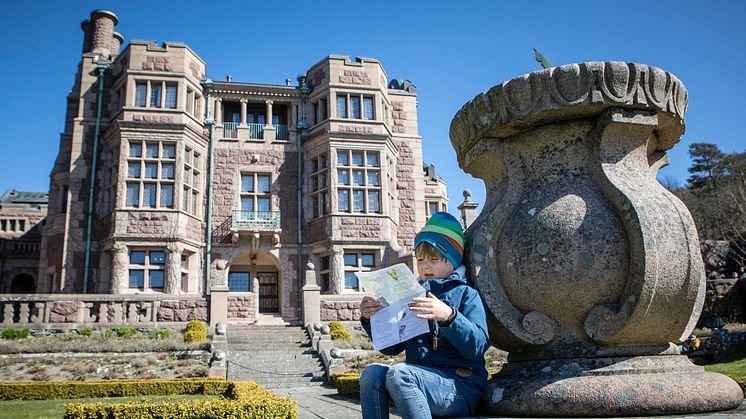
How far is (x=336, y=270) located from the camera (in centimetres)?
2325

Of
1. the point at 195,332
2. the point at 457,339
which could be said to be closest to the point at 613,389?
the point at 457,339

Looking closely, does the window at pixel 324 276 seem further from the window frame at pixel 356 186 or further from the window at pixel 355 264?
the window frame at pixel 356 186

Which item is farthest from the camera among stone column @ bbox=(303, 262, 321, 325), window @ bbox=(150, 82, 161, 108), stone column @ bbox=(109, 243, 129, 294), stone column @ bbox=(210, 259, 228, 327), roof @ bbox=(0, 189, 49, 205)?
roof @ bbox=(0, 189, 49, 205)

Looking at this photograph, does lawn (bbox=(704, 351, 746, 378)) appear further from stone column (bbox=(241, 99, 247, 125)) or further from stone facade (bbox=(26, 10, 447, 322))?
stone column (bbox=(241, 99, 247, 125))

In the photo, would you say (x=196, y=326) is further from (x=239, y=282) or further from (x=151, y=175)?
(x=151, y=175)

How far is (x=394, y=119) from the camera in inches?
1081

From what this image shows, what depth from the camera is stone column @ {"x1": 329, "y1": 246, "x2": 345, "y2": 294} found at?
23.1 m

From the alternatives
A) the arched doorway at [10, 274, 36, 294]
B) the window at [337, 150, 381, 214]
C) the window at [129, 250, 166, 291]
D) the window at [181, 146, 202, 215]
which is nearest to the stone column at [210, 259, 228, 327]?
the window at [129, 250, 166, 291]

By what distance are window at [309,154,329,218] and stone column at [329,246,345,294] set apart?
190 cm

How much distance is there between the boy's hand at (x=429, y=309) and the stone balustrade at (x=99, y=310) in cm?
1659

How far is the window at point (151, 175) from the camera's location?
22.7 metres

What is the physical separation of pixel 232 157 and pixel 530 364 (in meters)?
23.1

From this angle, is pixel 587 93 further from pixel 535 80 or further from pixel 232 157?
pixel 232 157

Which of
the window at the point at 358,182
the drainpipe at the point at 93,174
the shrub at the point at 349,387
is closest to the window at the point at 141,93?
the drainpipe at the point at 93,174
